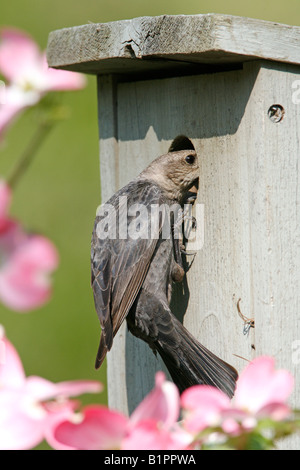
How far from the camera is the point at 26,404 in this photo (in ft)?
2.61

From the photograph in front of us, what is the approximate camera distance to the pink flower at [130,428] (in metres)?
0.79

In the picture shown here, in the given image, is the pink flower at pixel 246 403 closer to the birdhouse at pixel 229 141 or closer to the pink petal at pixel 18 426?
the pink petal at pixel 18 426

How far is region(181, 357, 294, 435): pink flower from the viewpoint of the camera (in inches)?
30.5

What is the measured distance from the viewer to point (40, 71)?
2.50 ft

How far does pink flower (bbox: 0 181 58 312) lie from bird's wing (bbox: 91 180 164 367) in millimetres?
1756

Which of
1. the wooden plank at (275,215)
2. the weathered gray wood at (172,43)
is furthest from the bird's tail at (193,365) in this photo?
the weathered gray wood at (172,43)

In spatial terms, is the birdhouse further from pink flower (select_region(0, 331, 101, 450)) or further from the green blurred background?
the green blurred background

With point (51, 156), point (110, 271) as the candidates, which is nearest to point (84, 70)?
point (110, 271)

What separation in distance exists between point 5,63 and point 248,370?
406 mm

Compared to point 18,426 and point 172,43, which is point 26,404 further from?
point 172,43

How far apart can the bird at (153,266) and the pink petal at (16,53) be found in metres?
1.70

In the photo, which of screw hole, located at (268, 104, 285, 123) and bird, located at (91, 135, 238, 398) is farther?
bird, located at (91, 135, 238, 398)

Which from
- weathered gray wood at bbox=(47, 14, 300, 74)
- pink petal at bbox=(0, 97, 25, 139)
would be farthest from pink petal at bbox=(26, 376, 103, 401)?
weathered gray wood at bbox=(47, 14, 300, 74)

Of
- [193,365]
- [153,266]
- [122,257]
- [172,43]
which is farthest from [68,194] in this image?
[172,43]
